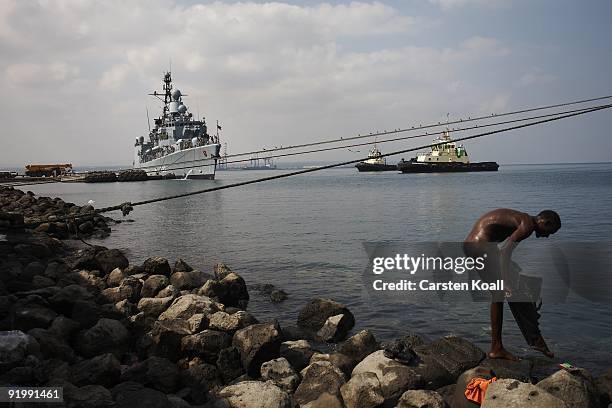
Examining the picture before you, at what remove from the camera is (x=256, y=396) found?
188 inches

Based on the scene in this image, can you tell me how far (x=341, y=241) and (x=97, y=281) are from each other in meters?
11.0

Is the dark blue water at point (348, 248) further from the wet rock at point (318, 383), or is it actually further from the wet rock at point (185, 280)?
the wet rock at point (318, 383)

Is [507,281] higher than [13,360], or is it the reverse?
[507,281]

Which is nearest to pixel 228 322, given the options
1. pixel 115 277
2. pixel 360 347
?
pixel 360 347

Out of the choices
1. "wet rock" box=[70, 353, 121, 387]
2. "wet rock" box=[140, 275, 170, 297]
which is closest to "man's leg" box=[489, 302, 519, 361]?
"wet rock" box=[70, 353, 121, 387]

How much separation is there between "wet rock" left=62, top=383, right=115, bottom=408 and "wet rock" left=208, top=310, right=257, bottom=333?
2510mm

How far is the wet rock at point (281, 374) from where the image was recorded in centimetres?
541

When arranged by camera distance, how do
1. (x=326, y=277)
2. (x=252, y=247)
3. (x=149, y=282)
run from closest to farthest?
1. (x=149, y=282)
2. (x=326, y=277)
3. (x=252, y=247)

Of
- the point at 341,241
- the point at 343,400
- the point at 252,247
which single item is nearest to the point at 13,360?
the point at 343,400

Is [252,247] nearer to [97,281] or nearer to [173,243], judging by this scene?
[173,243]

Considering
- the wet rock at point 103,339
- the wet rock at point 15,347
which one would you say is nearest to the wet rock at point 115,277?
the wet rock at point 103,339

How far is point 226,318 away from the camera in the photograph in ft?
22.5

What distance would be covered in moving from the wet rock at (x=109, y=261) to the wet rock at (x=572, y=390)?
9664 mm

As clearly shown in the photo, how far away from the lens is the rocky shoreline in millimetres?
4637
